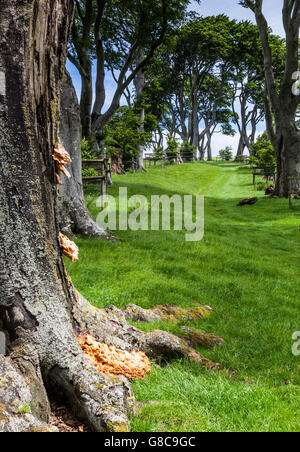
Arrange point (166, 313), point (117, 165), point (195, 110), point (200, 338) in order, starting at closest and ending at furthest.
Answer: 1. point (200, 338)
2. point (166, 313)
3. point (117, 165)
4. point (195, 110)

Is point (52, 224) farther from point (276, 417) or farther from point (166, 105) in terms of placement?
point (166, 105)

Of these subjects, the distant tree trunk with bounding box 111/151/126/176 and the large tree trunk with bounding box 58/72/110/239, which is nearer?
the large tree trunk with bounding box 58/72/110/239

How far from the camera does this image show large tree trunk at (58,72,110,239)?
25.7 feet

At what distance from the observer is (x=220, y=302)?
234 inches

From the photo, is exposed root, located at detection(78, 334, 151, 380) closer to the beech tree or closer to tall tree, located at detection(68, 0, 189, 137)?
tall tree, located at detection(68, 0, 189, 137)

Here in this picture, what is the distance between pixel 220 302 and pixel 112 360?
10.6 feet

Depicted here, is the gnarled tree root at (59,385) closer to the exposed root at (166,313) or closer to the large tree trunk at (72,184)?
the exposed root at (166,313)

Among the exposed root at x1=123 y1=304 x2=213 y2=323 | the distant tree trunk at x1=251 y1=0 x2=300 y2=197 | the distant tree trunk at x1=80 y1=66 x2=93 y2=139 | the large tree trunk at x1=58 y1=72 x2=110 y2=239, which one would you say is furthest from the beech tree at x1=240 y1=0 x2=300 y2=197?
the exposed root at x1=123 y1=304 x2=213 y2=323

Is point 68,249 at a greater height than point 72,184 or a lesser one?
lesser

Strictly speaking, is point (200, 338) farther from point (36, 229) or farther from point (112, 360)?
point (36, 229)

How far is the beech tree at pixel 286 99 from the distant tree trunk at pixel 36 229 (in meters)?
18.3

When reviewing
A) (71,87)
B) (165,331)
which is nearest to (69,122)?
(71,87)

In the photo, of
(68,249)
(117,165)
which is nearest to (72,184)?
(68,249)

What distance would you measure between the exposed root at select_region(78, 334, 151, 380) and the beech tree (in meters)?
17.6
